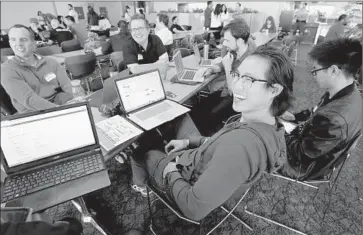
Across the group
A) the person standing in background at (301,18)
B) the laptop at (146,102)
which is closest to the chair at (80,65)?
the laptop at (146,102)

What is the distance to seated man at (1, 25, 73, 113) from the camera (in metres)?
1.80

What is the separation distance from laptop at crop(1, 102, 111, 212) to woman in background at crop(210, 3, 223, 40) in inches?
233

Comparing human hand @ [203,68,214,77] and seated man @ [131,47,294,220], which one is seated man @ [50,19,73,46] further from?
seated man @ [131,47,294,220]

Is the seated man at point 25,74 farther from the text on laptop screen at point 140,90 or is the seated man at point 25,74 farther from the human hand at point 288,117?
the human hand at point 288,117

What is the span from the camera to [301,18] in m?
8.63

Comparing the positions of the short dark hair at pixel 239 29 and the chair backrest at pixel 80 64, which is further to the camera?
the chair backrest at pixel 80 64

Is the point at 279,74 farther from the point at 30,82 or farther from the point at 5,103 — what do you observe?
the point at 5,103

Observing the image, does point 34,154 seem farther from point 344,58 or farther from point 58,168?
point 344,58

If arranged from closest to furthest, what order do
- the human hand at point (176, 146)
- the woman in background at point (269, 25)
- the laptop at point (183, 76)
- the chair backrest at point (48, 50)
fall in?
the human hand at point (176, 146) < the laptop at point (183, 76) < the chair backrest at point (48, 50) < the woman in background at point (269, 25)

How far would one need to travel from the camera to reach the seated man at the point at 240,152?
785mm

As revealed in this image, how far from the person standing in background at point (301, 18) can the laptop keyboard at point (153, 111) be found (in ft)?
27.9

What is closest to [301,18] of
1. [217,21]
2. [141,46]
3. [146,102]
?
[217,21]

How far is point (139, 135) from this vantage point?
132 centimetres

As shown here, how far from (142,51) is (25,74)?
1362 millimetres
